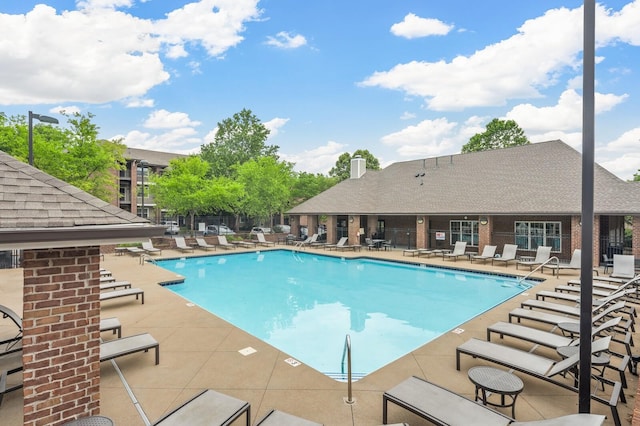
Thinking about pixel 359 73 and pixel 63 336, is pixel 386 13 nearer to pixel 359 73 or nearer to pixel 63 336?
pixel 359 73

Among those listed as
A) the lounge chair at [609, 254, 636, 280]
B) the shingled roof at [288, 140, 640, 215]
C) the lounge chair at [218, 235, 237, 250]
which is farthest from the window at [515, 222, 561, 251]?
the lounge chair at [218, 235, 237, 250]

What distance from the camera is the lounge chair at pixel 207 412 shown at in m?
3.31

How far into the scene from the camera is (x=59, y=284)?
3.25 m

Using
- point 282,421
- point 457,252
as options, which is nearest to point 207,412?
point 282,421

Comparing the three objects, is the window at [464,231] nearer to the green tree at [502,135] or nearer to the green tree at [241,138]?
the green tree at [502,135]

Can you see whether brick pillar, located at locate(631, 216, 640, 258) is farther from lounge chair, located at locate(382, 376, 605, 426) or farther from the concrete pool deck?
Answer: lounge chair, located at locate(382, 376, 605, 426)

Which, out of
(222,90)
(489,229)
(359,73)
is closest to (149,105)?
(222,90)

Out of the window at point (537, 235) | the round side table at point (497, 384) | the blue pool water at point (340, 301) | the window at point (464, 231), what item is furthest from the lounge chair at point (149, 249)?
the window at point (537, 235)

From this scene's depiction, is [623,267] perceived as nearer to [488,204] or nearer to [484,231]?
[484,231]

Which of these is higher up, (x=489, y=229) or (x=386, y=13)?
(x=386, y=13)

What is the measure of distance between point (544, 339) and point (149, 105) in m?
38.1

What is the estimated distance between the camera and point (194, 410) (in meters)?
3.52

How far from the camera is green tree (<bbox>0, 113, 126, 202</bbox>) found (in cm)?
1788

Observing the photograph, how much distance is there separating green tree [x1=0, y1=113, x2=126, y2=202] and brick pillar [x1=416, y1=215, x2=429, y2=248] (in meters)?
20.1
